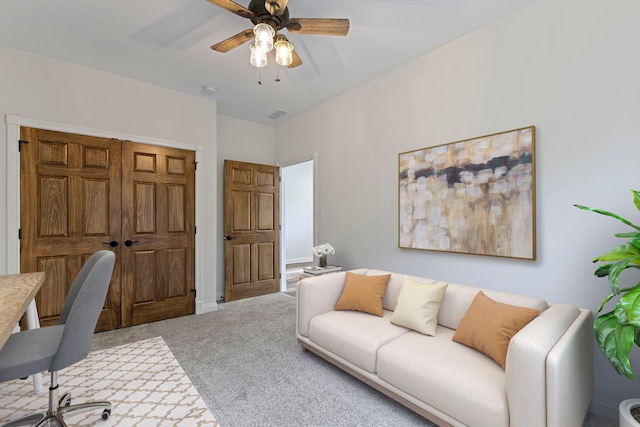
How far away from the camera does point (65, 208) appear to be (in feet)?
10.1

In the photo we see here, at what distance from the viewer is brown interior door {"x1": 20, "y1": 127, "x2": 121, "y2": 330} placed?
9.52 ft

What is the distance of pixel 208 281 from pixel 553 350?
379cm

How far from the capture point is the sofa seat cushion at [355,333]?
→ 205cm

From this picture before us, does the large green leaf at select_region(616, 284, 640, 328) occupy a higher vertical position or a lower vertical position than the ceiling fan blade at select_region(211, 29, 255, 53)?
lower

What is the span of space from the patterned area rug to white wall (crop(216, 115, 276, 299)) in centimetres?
192

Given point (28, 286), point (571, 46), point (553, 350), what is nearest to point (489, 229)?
point (553, 350)

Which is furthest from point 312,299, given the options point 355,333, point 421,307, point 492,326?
point 492,326

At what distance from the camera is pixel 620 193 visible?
1.88 meters

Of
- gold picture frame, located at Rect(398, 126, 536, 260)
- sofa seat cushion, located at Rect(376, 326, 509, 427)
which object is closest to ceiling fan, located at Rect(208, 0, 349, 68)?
gold picture frame, located at Rect(398, 126, 536, 260)

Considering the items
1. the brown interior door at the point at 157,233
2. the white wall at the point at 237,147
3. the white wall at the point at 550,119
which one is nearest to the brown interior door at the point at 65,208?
the brown interior door at the point at 157,233

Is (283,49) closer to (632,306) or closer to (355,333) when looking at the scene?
(355,333)

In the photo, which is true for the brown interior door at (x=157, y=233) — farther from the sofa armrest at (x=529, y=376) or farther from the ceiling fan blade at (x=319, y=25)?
the sofa armrest at (x=529, y=376)

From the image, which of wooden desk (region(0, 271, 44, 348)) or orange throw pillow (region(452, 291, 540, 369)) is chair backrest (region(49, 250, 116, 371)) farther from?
orange throw pillow (region(452, 291, 540, 369))

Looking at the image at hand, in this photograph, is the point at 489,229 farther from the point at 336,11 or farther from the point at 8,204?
the point at 8,204
